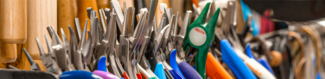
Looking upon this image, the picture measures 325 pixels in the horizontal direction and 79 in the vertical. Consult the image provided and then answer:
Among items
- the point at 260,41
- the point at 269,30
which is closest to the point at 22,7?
the point at 260,41

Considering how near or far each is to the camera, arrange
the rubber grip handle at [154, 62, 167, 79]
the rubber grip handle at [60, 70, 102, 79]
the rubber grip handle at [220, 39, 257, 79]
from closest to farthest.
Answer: the rubber grip handle at [60, 70, 102, 79] < the rubber grip handle at [154, 62, 167, 79] < the rubber grip handle at [220, 39, 257, 79]

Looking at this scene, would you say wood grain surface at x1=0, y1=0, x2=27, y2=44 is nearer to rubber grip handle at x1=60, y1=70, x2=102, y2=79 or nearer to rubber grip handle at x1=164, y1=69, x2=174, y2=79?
rubber grip handle at x1=60, y1=70, x2=102, y2=79

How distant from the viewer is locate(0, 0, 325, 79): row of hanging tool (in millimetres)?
364

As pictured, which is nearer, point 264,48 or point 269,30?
point 264,48

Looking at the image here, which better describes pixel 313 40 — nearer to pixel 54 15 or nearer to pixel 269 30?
pixel 269 30

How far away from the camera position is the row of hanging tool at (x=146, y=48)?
0.36 m

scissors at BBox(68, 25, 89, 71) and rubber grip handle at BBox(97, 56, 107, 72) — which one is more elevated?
scissors at BBox(68, 25, 89, 71)

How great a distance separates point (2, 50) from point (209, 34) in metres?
0.38

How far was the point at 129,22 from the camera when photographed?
1.48 ft

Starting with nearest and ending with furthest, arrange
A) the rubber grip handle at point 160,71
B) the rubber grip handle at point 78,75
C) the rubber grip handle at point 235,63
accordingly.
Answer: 1. the rubber grip handle at point 78,75
2. the rubber grip handle at point 160,71
3. the rubber grip handle at point 235,63

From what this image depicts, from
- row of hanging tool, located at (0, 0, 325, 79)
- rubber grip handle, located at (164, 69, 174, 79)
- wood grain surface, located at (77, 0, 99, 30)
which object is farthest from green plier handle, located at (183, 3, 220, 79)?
wood grain surface, located at (77, 0, 99, 30)

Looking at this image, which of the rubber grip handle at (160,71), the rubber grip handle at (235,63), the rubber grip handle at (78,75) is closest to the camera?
the rubber grip handle at (78,75)

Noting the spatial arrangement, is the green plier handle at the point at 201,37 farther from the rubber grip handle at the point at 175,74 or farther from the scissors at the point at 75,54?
the scissors at the point at 75,54

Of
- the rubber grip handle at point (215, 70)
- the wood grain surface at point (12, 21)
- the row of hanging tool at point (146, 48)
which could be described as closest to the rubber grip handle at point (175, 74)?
the row of hanging tool at point (146, 48)
